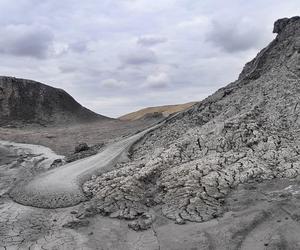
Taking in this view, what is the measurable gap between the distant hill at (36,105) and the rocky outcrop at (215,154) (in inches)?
522

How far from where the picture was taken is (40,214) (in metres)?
6.42

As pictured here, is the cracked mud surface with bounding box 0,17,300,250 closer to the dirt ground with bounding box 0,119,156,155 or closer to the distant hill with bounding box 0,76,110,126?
the dirt ground with bounding box 0,119,156,155

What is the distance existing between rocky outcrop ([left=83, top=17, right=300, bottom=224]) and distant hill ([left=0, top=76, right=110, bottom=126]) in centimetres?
1326

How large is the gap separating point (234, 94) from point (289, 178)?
3.56 m

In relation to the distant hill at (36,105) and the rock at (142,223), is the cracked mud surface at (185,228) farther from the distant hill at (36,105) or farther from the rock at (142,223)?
the distant hill at (36,105)

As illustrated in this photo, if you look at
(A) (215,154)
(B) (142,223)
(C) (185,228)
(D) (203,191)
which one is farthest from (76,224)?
(A) (215,154)

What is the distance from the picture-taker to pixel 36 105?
74.8 ft

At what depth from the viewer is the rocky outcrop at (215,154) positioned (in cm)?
634

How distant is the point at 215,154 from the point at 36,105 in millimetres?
17060

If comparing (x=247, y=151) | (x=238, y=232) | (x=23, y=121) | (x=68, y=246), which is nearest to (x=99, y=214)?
(x=68, y=246)

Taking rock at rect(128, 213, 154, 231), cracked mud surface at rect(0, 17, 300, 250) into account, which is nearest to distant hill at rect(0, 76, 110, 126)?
cracked mud surface at rect(0, 17, 300, 250)

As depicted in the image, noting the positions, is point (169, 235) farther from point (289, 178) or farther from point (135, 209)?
point (289, 178)

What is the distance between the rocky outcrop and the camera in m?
6.34

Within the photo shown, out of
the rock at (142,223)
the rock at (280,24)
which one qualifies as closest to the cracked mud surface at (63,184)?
the rock at (142,223)
